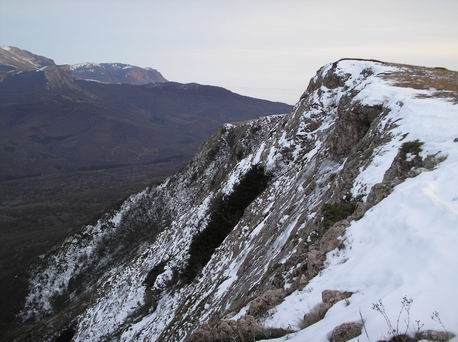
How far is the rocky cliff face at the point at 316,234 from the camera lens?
28.0 ft

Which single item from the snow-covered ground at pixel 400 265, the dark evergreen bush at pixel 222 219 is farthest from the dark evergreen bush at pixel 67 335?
the snow-covered ground at pixel 400 265

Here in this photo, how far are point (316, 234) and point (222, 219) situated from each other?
2519 cm

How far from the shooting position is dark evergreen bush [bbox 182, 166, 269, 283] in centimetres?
3762

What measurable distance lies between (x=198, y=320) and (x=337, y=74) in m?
21.1

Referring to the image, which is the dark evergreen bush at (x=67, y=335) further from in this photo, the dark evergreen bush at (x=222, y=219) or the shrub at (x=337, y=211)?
the shrub at (x=337, y=211)

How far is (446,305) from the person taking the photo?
6.88m

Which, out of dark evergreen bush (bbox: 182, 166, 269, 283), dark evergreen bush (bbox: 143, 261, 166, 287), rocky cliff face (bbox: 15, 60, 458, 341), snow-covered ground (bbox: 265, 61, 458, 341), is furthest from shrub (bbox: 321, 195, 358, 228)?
dark evergreen bush (bbox: 143, 261, 166, 287)

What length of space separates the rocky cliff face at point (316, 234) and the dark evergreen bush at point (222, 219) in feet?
0.40

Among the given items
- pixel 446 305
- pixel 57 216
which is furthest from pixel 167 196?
pixel 57 216

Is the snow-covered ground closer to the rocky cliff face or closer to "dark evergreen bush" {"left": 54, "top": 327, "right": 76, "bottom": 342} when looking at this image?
the rocky cliff face

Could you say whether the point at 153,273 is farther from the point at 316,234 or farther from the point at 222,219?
the point at 316,234

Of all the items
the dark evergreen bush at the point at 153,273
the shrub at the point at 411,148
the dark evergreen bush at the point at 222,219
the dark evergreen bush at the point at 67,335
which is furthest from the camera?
the dark evergreen bush at the point at 67,335

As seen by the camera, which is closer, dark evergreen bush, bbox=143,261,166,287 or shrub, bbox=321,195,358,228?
shrub, bbox=321,195,358,228

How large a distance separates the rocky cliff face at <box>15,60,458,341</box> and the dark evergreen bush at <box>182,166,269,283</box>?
0.12 m
